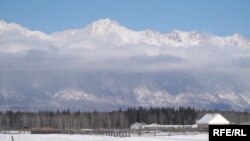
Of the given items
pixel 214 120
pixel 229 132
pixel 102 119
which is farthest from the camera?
pixel 102 119

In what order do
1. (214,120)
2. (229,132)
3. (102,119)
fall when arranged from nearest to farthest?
1. (229,132)
2. (214,120)
3. (102,119)

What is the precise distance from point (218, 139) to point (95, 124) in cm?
16113

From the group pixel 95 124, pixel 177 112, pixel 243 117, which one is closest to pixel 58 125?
pixel 95 124

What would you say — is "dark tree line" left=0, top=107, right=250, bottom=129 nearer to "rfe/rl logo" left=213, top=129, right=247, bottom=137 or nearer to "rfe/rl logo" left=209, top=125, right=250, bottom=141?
"rfe/rl logo" left=209, top=125, right=250, bottom=141

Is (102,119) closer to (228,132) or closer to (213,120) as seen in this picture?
(213,120)

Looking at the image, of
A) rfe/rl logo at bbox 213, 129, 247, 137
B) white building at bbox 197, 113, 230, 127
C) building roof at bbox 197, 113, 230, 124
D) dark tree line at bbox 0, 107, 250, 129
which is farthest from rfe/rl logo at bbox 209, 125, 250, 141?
dark tree line at bbox 0, 107, 250, 129

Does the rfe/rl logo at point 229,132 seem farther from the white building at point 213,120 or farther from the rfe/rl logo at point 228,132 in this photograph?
the white building at point 213,120

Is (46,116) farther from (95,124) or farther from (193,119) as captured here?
(193,119)

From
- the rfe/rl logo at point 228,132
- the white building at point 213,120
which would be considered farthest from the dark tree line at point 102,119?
the rfe/rl logo at point 228,132

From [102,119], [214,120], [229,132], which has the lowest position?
[102,119]

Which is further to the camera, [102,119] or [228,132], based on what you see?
[102,119]

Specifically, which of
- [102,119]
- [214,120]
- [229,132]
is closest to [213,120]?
[214,120]

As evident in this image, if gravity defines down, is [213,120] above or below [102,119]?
above

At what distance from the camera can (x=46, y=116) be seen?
18638cm
